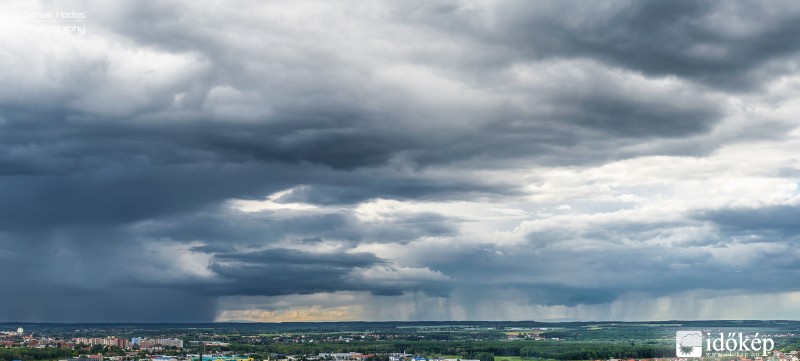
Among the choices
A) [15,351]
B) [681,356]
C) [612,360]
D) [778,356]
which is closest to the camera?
[778,356]

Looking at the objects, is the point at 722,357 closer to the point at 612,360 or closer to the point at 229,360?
the point at 612,360

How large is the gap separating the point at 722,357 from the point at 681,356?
614 inches

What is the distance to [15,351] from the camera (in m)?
186

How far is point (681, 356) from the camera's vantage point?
17438 cm

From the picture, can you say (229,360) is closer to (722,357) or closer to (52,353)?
(52,353)

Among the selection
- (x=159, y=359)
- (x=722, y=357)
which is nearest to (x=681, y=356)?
(x=722, y=357)

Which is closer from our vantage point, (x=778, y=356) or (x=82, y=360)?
(x=778, y=356)

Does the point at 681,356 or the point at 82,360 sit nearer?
the point at 681,356

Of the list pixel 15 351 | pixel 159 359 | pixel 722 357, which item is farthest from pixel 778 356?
pixel 15 351

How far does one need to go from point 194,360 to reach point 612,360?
3659 inches

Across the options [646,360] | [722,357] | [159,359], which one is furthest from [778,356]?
[159,359]

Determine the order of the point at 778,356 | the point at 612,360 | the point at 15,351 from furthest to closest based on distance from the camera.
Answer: the point at 612,360 → the point at 15,351 → the point at 778,356

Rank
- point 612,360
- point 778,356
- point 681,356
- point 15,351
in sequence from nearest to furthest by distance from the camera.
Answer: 1. point 778,356
2. point 681,356
3. point 15,351
4. point 612,360

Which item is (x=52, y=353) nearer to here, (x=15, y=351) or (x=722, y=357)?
(x=15, y=351)
